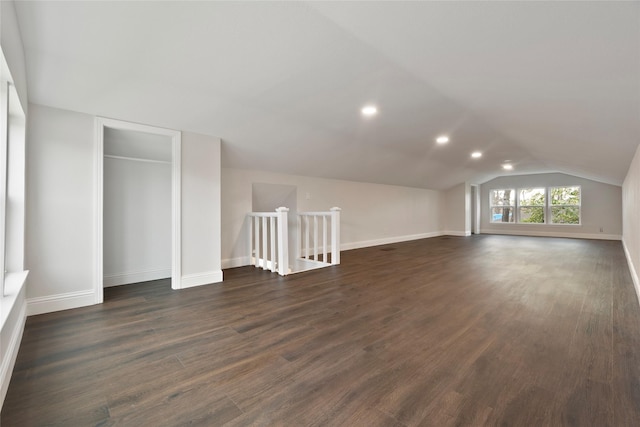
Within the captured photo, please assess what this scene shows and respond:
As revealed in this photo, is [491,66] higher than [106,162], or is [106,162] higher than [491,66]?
[491,66]

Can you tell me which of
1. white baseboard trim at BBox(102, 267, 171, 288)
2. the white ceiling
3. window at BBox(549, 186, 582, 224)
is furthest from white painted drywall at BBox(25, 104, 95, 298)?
window at BBox(549, 186, 582, 224)

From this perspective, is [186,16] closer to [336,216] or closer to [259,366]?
[259,366]

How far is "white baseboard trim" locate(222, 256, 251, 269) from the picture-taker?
444cm

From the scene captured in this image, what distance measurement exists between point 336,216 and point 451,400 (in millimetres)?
3517

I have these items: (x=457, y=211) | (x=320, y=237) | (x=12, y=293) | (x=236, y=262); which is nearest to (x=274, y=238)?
(x=236, y=262)

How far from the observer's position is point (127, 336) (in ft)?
6.66

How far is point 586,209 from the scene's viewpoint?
27.7ft

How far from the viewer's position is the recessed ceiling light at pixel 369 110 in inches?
122

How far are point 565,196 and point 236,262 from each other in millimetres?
10351

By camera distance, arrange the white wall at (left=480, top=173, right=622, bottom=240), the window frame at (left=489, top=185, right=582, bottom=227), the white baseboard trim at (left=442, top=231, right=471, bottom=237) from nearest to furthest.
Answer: the white wall at (left=480, top=173, right=622, bottom=240) → the window frame at (left=489, top=185, right=582, bottom=227) → the white baseboard trim at (left=442, top=231, right=471, bottom=237)

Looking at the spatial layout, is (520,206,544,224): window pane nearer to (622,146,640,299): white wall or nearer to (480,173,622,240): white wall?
(480,173,622,240): white wall

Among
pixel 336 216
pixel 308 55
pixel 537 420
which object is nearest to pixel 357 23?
pixel 308 55

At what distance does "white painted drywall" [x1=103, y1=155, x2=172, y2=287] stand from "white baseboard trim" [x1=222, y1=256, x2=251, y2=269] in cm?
82

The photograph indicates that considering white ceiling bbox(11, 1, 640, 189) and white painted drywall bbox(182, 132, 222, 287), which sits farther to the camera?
white painted drywall bbox(182, 132, 222, 287)
